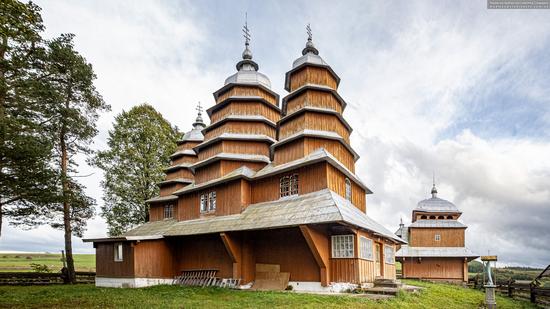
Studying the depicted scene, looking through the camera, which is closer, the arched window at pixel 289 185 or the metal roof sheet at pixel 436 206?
the arched window at pixel 289 185

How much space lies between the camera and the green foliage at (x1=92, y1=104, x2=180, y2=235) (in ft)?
95.9

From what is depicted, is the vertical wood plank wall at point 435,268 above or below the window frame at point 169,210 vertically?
below

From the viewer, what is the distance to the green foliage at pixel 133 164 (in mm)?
29228

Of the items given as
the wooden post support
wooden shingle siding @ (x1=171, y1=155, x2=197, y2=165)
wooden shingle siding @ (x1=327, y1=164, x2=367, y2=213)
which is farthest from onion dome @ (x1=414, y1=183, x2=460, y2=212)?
the wooden post support

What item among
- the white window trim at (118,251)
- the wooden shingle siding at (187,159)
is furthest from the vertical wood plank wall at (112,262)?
the wooden shingle siding at (187,159)

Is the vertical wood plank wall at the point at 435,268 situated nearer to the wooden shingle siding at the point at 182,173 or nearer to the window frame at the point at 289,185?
the window frame at the point at 289,185

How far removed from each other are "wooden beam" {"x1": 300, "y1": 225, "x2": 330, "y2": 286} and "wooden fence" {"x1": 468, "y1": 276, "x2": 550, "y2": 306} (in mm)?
11578

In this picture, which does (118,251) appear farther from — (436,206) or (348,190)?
(436,206)

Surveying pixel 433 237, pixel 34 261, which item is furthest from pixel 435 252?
pixel 34 261

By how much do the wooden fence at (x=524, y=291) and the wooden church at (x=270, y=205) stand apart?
23.7 feet

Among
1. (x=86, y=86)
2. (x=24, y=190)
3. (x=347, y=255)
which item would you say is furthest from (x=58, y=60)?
(x=347, y=255)

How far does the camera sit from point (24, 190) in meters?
17.9

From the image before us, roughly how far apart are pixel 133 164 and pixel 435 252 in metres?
27.3

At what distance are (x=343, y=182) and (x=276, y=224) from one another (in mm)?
4775
